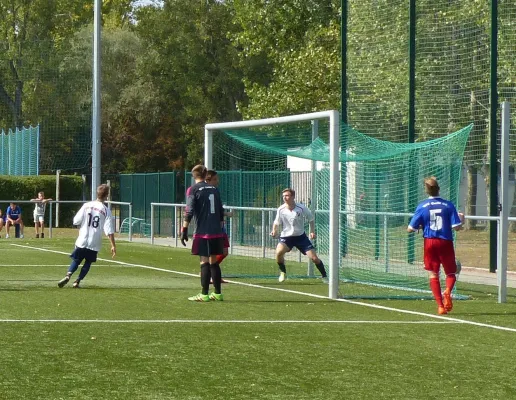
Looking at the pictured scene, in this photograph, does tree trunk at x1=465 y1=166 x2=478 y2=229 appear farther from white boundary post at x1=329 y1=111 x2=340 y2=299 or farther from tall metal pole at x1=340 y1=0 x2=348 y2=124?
white boundary post at x1=329 y1=111 x2=340 y2=299

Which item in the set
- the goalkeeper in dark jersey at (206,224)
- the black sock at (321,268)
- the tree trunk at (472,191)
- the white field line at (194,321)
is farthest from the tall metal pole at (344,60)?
the white field line at (194,321)

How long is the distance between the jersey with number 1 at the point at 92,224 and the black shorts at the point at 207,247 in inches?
101

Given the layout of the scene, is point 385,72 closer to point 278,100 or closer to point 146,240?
point 146,240

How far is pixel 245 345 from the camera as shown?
10977 millimetres

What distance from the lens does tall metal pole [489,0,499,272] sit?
68.7 feet

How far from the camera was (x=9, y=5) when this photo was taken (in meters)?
67.5

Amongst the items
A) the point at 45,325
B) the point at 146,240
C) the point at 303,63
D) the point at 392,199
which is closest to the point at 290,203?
the point at 392,199

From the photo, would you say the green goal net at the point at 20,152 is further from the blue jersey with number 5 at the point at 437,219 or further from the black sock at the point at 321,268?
the blue jersey with number 5 at the point at 437,219

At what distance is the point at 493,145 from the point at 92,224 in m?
7.86

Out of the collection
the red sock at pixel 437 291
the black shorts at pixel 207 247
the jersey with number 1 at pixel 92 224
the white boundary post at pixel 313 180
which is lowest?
the red sock at pixel 437 291

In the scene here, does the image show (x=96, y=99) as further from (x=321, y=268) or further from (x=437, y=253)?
(x=437, y=253)

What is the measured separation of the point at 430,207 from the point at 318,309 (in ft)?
6.22

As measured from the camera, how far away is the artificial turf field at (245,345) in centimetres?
872

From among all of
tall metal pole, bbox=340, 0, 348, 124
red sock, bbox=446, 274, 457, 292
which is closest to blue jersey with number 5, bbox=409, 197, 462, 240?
red sock, bbox=446, 274, 457, 292
